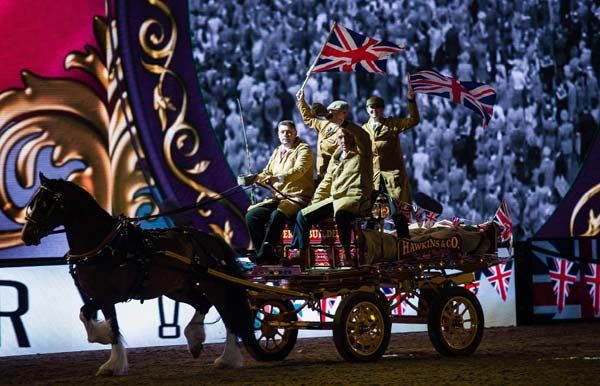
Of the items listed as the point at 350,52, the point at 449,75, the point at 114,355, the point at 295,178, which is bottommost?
the point at 114,355

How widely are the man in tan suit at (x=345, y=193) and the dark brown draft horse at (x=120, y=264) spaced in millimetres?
728

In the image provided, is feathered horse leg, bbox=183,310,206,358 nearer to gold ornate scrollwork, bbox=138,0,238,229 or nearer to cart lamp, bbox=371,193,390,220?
cart lamp, bbox=371,193,390,220

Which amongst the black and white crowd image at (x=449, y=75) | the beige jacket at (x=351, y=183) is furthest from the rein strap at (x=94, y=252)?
the black and white crowd image at (x=449, y=75)

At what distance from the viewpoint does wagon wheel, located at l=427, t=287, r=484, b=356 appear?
11570 mm

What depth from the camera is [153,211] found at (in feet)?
48.6

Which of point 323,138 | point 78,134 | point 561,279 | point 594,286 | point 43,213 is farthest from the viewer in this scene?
point 594,286

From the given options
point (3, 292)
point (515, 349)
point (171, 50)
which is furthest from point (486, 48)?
point (3, 292)

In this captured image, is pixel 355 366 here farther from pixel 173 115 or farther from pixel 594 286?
pixel 594 286

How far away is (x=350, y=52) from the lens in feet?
40.6

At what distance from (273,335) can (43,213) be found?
8.26ft

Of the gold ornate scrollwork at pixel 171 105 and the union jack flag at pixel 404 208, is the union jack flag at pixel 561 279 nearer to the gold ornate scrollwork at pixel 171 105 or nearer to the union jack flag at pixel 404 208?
the gold ornate scrollwork at pixel 171 105

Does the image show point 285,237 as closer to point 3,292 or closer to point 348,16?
point 3,292

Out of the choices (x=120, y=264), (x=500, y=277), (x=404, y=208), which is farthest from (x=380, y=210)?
(x=500, y=277)

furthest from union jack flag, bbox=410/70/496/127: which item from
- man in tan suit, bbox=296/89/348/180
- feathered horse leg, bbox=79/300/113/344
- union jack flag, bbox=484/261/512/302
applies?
feathered horse leg, bbox=79/300/113/344
